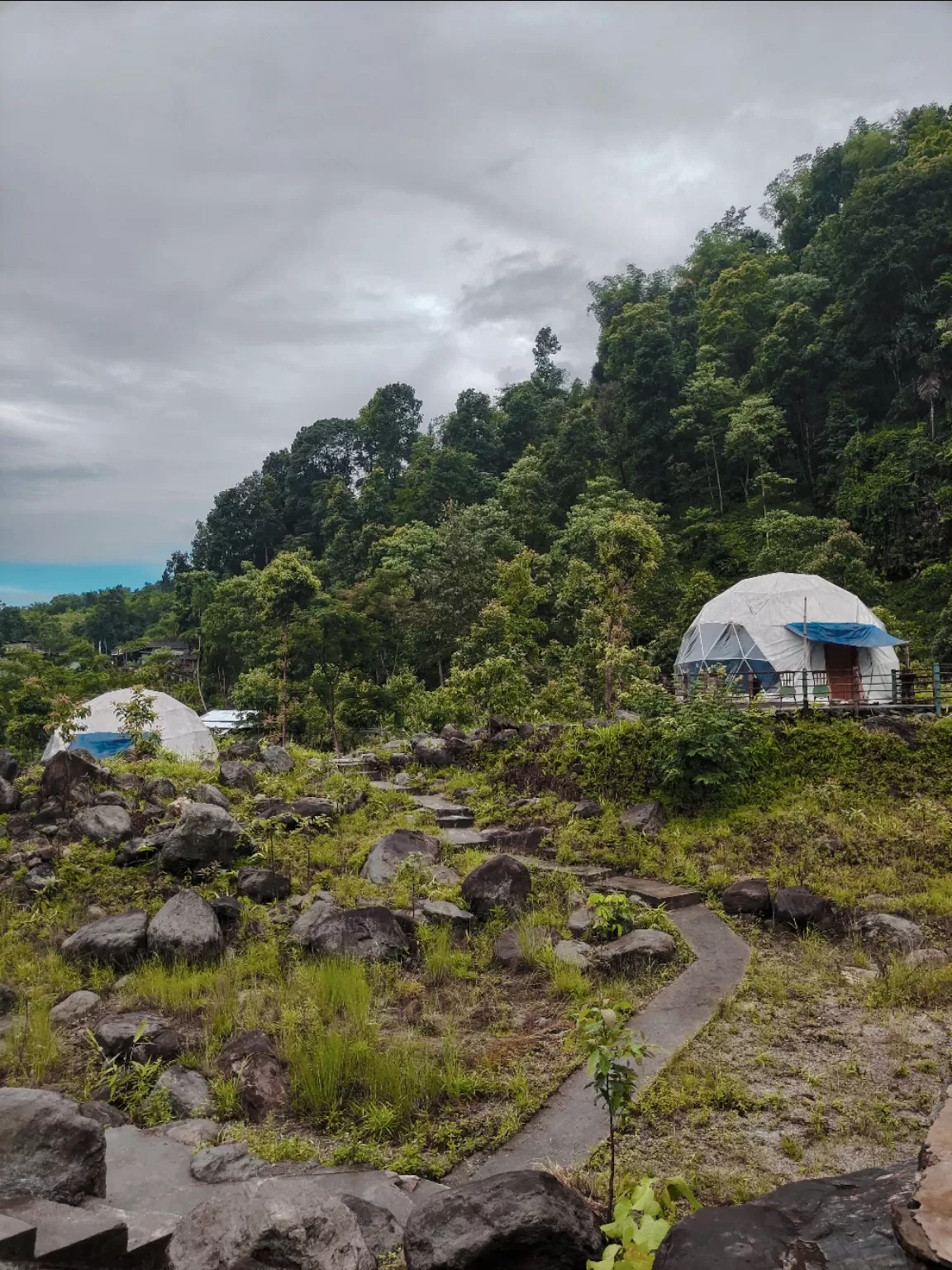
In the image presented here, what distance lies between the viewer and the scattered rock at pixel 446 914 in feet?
25.2

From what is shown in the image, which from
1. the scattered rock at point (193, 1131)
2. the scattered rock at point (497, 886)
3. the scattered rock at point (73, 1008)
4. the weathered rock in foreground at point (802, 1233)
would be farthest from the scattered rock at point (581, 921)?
the weathered rock in foreground at point (802, 1233)

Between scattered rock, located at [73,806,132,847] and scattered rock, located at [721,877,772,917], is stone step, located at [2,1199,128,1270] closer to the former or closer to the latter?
scattered rock, located at [721,877,772,917]

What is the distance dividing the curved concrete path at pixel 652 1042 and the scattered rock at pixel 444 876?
91.2 inches

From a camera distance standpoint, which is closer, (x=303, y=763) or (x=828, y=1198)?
(x=828, y=1198)

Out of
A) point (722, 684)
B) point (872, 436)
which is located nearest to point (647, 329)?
point (872, 436)

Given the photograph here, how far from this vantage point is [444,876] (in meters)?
9.08

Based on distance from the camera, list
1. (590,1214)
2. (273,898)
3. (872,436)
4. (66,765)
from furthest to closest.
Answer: (872,436) → (66,765) → (273,898) → (590,1214)

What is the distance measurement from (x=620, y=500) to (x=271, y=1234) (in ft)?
107

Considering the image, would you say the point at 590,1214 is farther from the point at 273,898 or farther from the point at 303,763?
the point at 303,763

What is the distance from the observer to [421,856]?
28.1 feet

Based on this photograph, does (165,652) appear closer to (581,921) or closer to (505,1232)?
(581,921)

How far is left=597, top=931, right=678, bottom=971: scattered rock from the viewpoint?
6.79 meters

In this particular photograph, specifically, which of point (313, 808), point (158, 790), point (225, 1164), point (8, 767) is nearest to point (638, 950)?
point (225, 1164)

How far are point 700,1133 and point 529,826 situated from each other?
693 centimetres
